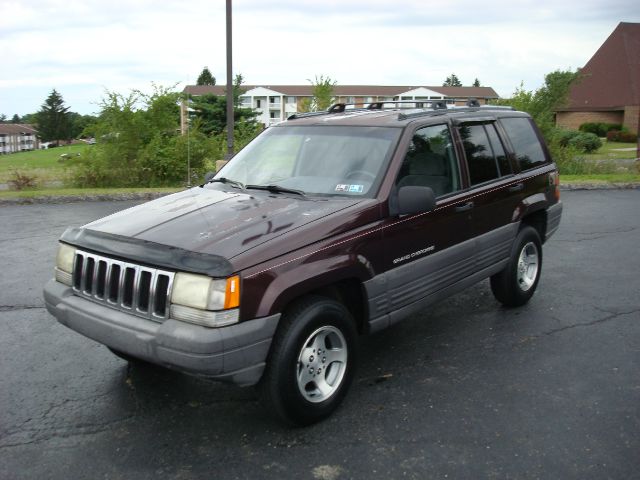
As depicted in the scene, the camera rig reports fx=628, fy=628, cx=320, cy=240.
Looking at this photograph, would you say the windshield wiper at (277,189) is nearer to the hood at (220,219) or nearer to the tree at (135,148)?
the hood at (220,219)

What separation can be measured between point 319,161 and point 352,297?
1161 mm

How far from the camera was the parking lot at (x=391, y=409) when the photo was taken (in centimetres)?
350

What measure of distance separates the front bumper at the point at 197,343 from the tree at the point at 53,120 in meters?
139

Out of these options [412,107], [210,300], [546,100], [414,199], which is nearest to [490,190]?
[412,107]

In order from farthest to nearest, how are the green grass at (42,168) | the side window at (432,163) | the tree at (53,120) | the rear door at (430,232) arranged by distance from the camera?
the tree at (53,120) < the green grass at (42,168) < the side window at (432,163) < the rear door at (430,232)

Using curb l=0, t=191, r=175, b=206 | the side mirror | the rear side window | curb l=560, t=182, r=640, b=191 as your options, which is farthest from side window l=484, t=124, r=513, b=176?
curb l=560, t=182, r=640, b=191

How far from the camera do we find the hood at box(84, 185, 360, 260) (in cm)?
371

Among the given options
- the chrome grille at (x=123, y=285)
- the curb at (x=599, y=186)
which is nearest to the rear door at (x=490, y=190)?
the chrome grille at (x=123, y=285)

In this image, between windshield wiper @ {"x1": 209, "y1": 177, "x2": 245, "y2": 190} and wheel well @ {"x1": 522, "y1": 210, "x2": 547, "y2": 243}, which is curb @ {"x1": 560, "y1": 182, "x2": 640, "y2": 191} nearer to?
wheel well @ {"x1": 522, "y1": 210, "x2": 547, "y2": 243}

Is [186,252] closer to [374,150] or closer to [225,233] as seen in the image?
[225,233]

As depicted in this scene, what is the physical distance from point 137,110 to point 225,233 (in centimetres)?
1416

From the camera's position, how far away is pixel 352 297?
14.4ft

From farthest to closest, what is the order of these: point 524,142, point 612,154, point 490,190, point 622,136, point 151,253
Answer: point 622,136, point 612,154, point 524,142, point 490,190, point 151,253

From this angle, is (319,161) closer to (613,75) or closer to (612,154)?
(612,154)
